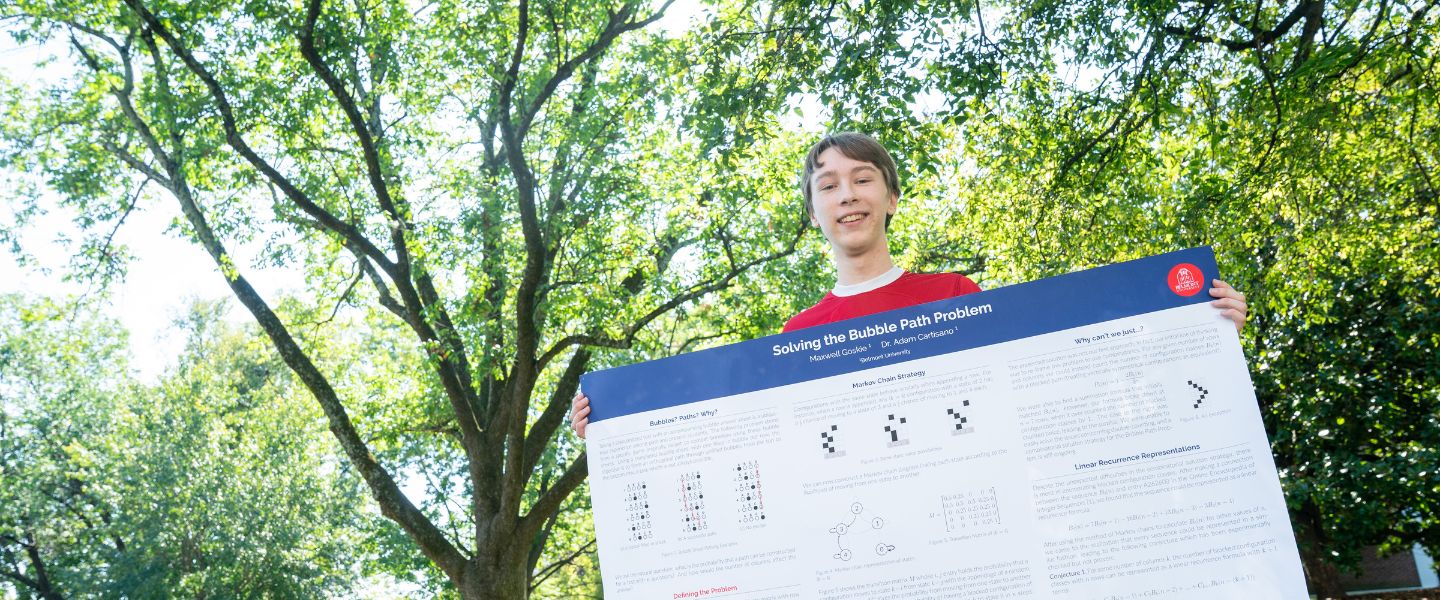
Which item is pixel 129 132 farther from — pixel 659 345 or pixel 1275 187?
pixel 1275 187

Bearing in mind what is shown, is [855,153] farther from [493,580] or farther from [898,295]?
[493,580]

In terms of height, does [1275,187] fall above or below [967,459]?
above

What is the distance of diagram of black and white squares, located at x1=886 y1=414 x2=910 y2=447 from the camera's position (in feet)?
9.96

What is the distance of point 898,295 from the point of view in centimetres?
352

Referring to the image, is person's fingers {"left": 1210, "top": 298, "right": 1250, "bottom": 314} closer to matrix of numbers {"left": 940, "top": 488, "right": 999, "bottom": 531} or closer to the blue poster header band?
the blue poster header band

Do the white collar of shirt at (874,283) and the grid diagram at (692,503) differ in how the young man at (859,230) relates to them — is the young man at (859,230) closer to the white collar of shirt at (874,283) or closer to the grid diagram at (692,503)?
the white collar of shirt at (874,283)

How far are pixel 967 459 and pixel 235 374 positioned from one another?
29.9m

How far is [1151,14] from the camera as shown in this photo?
7301 mm

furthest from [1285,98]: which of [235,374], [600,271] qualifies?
[235,374]

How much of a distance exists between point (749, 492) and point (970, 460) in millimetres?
647

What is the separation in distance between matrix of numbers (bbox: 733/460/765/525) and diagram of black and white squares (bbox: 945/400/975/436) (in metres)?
0.58

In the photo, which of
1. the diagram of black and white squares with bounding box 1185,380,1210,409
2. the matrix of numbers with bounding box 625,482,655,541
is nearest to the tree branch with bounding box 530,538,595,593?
the matrix of numbers with bounding box 625,482,655,541

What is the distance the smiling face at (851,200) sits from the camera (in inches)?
137

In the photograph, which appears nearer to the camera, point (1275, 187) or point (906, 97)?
point (906, 97)
